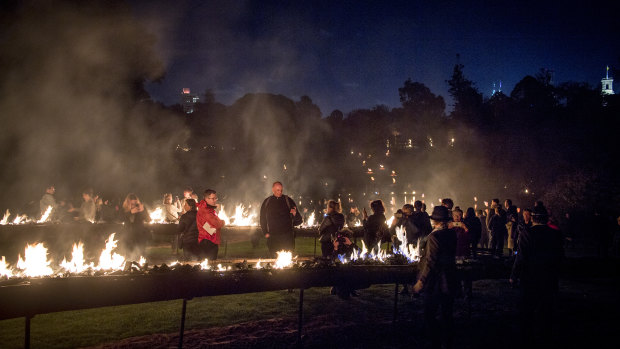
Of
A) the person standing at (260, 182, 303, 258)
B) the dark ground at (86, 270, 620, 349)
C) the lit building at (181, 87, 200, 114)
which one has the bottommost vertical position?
the dark ground at (86, 270, 620, 349)

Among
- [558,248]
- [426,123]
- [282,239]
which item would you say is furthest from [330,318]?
[426,123]

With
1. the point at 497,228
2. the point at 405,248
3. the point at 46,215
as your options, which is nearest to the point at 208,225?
the point at 405,248

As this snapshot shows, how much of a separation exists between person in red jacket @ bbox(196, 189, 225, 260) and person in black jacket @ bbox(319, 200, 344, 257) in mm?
2419

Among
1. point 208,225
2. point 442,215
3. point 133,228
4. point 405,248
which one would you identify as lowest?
point 405,248

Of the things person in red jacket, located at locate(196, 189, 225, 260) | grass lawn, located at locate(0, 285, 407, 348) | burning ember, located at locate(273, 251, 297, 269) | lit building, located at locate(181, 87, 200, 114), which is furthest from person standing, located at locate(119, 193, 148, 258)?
lit building, located at locate(181, 87, 200, 114)

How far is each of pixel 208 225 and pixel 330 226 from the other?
109 inches

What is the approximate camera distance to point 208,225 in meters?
7.98

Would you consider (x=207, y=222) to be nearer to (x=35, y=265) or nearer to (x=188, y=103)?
(x=35, y=265)

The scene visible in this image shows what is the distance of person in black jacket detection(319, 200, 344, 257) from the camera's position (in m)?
8.92

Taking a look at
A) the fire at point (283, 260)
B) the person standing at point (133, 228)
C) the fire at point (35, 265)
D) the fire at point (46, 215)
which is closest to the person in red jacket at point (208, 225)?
the fire at point (283, 260)

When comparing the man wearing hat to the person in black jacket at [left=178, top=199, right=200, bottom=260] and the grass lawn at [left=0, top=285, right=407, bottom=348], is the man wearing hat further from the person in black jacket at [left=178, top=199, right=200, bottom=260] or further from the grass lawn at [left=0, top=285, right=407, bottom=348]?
the person in black jacket at [left=178, top=199, right=200, bottom=260]

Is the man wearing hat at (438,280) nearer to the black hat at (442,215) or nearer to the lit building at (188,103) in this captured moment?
the black hat at (442,215)

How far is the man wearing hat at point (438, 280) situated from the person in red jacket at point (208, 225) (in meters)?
4.35

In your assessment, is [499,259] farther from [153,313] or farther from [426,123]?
[426,123]
